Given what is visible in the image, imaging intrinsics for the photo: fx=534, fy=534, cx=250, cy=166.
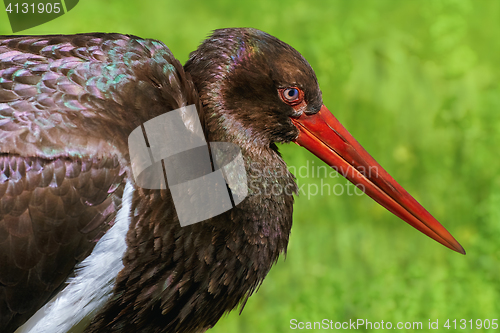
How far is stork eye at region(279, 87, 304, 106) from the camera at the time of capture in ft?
7.95

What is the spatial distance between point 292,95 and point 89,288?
3.95ft

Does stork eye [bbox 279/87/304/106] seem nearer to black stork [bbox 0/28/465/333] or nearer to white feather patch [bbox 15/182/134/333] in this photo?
black stork [bbox 0/28/465/333]

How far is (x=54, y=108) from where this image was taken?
200 centimetres

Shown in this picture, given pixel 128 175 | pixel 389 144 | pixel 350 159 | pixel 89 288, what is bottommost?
pixel 389 144

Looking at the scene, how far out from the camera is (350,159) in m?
2.64

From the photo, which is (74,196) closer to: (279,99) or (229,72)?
(229,72)

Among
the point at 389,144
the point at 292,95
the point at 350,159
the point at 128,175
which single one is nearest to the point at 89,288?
the point at 128,175

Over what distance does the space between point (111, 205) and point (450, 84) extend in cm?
316

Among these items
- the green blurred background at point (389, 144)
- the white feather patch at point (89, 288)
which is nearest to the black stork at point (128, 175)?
the white feather patch at point (89, 288)

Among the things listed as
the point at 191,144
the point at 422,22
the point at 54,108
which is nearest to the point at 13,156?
the point at 54,108

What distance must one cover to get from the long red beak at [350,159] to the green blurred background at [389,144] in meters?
1.04

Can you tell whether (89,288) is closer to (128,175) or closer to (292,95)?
(128,175)

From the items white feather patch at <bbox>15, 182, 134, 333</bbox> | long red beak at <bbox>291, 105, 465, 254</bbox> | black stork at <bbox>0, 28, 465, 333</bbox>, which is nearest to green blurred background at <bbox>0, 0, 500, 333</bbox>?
long red beak at <bbox>291, 105, 465, 254</bbox>

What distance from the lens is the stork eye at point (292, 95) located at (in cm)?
242
